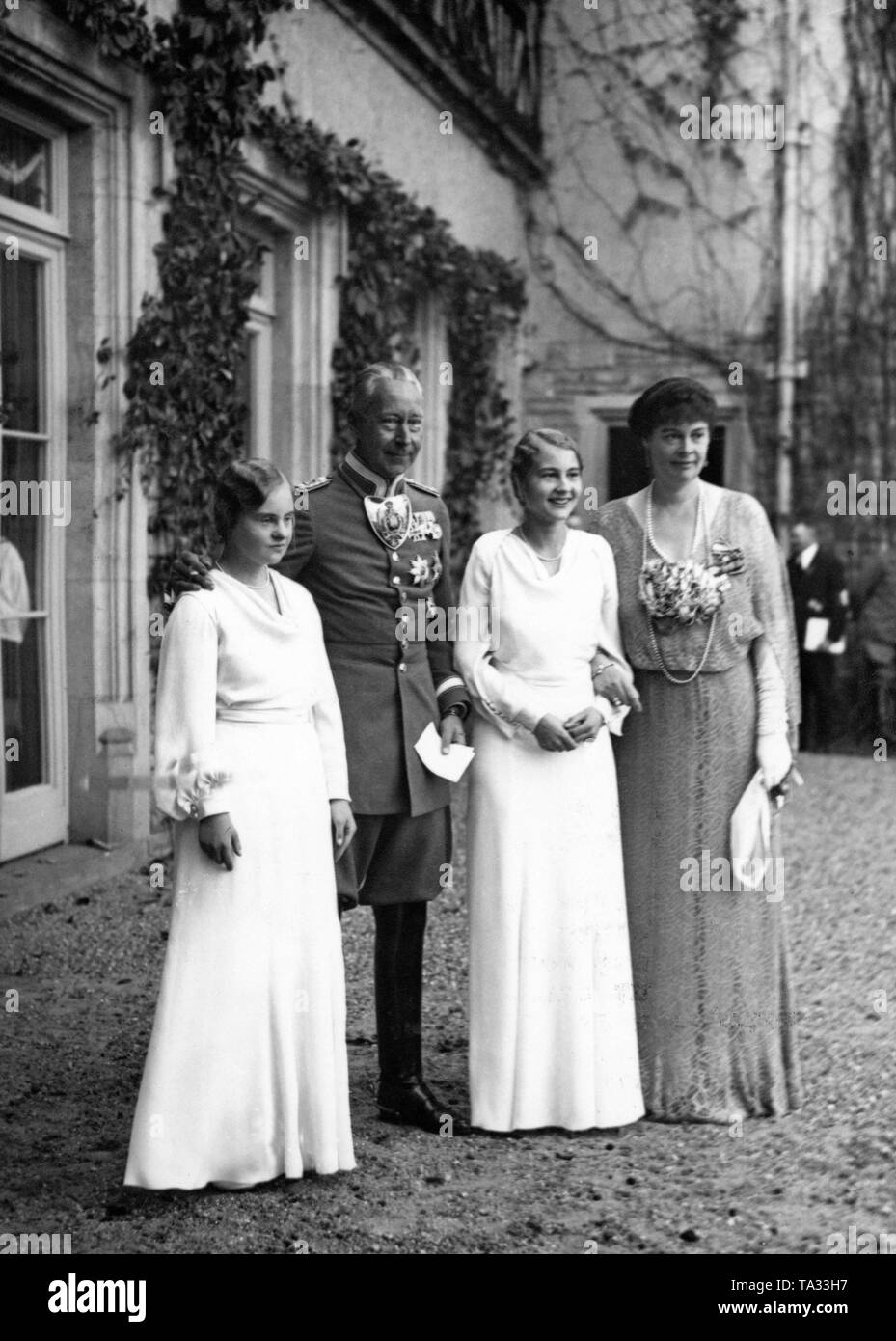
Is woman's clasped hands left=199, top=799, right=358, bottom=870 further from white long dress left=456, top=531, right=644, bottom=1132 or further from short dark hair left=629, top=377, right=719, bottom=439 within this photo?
short dark hair left=629, top=377, right=719, bottom=439

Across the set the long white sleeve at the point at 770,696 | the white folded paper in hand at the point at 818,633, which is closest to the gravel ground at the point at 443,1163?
the long white sleeve at the point at 770,696

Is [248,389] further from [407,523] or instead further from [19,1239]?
[19,1239]

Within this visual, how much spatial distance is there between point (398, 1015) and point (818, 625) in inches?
358

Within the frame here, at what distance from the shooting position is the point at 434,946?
6238 millimetres

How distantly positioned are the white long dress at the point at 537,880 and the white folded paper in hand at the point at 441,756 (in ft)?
0.13

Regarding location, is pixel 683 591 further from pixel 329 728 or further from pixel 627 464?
pixel 627 464

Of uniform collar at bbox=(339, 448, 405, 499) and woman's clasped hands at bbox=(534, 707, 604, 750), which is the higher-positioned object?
uniform collar at bbox=(339, 448, 405, 499)

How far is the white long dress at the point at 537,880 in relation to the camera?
415 centimetres

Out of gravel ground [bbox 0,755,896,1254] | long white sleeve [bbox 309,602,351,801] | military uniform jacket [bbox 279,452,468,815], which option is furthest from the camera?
military uniform jacket [bbox 279,452,468,815]

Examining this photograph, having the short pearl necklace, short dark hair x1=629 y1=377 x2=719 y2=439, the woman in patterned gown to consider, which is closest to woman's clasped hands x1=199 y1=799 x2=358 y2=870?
the short pearl necklace

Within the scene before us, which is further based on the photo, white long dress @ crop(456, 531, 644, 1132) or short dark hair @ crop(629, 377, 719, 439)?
short dark hair @ crop(629, 377, 719, 439)

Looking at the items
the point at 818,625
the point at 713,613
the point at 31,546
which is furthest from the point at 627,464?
the point at 713,613

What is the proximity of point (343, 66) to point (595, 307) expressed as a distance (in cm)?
519

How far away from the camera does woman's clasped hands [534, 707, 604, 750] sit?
409 centimetres
